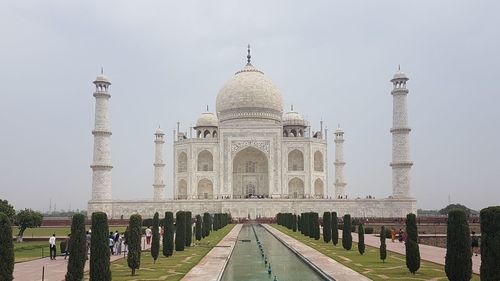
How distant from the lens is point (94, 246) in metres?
8.23

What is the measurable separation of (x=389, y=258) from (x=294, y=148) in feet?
79.3

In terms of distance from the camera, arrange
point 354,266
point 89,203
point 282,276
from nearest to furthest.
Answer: point 282,276, point 354,266, point 89,203

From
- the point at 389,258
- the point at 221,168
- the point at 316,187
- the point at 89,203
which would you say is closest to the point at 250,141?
the point at 221,168

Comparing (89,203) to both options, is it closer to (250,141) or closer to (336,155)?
(250,141)

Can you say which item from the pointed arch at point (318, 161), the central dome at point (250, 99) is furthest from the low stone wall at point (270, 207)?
the central dome at point (250, 99)

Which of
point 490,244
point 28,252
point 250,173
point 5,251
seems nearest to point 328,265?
point 490,244

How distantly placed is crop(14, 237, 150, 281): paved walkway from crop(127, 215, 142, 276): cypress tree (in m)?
1.17

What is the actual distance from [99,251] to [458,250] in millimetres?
5278

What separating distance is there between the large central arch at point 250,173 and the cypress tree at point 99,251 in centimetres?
2886

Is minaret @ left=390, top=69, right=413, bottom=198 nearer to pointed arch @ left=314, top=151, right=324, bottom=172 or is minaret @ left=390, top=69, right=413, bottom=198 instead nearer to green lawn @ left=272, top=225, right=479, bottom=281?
→ pointed arch @ left=314, top=151, right=324, bottom=172

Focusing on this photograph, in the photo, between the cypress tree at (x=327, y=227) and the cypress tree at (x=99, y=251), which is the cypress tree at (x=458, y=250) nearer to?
the cypress tree at (x=99, y=251)

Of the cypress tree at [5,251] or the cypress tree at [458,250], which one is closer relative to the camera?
the cypress tree at [5,251]

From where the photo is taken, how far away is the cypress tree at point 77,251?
781cm

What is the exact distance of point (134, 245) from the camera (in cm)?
999
